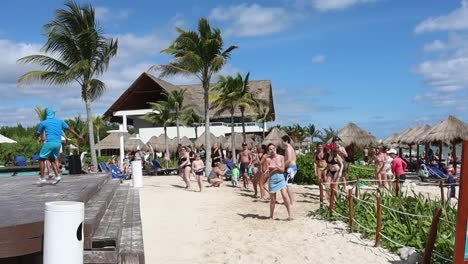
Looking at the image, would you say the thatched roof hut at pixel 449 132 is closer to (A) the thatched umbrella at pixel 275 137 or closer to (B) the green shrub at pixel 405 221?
(A) the thatched umbrella at pixel 275 137

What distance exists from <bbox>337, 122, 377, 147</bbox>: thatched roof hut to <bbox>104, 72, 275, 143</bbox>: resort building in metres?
8.05

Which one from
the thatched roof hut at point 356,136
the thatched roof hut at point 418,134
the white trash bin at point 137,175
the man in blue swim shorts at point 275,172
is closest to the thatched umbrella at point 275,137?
the thatched roof hut at point 356,136

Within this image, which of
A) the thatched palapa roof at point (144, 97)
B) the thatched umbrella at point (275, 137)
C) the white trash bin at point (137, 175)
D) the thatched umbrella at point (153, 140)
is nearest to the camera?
the white trash bin at point (137, 175)

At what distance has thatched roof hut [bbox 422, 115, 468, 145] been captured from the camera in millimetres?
20625

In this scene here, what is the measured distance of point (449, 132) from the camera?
2086 centimetres

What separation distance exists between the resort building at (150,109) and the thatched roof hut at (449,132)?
13.4m

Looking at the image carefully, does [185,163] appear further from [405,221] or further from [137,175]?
[405,221]

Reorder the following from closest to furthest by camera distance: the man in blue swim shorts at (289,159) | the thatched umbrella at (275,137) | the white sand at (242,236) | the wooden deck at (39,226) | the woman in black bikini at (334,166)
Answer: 1. the wooden deck at (39,226)
2. the white sand at (242,236)
3. the man in blue swim shorts at (289,159)
4. the woman in black bikini at (334,166)
5. the thatched umbrella at (275,137)

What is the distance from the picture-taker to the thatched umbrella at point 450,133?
67.7 feet

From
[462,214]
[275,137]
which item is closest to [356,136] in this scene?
[275,137]

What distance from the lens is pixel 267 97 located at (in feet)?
125

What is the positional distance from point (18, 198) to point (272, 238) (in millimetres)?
4113

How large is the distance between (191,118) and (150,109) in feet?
10.3

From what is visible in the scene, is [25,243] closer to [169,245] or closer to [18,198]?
[18,198]
